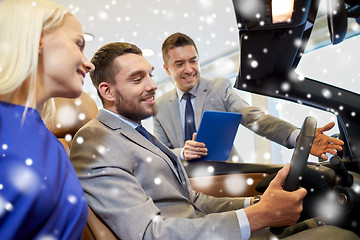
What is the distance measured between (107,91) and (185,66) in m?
0.98

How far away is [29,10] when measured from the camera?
0.67 meters

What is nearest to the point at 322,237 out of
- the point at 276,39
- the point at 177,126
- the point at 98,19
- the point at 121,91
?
the point at 276,39

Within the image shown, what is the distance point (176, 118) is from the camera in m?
2.08

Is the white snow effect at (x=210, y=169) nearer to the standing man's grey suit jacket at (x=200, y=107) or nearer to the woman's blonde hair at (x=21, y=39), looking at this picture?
the standing man's grey suit jacket at (x=200, y=107)

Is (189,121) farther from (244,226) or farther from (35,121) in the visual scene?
(35,121)

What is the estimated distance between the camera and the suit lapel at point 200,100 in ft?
6.77

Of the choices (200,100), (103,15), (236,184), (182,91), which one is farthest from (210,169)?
(103,15)

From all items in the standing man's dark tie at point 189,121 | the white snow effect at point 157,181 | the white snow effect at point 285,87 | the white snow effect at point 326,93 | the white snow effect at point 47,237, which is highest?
the white snow effect at point 285,87

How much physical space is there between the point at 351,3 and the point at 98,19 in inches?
137

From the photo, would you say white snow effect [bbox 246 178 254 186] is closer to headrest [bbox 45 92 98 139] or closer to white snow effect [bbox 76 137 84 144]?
headrest [bbox 45 92 98 139]

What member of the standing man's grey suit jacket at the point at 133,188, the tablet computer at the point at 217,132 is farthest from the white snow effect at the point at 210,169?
the standing man's grey suit jacket at the point at 133,188

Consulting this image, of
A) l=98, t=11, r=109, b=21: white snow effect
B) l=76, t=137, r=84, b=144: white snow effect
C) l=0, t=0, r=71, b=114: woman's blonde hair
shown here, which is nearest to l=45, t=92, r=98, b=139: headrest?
l=76, t=137, r=84, b=144: white snow effect

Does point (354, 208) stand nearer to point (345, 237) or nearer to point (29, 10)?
point (345, 237)

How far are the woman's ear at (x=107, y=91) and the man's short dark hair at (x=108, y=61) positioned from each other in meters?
0.02
